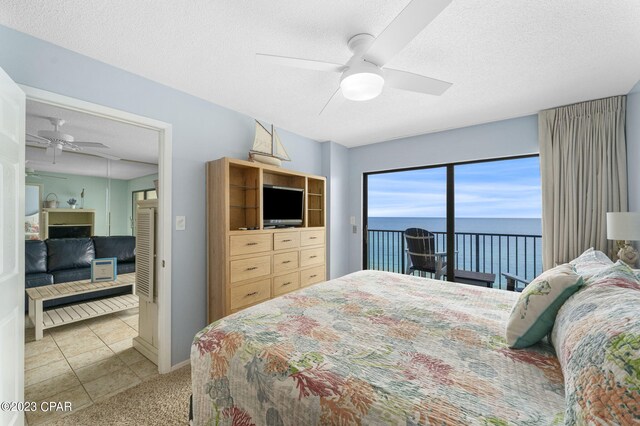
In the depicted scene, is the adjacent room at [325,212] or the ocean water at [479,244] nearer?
the adjacent room at [325,212]

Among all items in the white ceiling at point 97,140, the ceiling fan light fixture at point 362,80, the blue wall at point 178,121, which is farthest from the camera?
the white ceiling at point 97,140

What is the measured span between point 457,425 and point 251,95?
2757 millimetres

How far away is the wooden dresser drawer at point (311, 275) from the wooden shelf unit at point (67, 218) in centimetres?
632

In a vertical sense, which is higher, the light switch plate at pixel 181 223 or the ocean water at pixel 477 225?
the light switch plate at pixel 181 223

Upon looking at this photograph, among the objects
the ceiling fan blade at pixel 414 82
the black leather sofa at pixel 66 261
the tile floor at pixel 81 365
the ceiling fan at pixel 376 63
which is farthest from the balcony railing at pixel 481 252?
the black leather sofa at pixel 66 261

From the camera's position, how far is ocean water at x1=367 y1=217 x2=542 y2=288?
4133 millimetres

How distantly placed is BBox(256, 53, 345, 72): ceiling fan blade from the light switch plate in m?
1.62

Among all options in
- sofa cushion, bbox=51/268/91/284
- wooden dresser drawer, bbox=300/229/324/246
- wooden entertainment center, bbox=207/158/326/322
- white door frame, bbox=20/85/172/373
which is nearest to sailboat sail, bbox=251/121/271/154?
wooden entertainment center, bbox=207/158/326/322

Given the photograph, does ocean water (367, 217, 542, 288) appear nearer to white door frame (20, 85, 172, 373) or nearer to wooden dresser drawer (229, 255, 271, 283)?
wooden dresser drawer (229, 255, 271, 283)

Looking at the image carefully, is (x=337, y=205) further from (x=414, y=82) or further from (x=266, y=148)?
(x=414, y=82)

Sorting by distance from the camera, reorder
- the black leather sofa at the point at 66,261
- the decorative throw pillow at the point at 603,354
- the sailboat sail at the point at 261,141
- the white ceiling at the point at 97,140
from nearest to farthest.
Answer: the decorative throw pillow at the point at 603,354
the sailboat sail at the point at 261,141
the white ceiling at the point at 97,140
the black leather sofa at the point at 66,261

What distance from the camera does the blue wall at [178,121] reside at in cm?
176

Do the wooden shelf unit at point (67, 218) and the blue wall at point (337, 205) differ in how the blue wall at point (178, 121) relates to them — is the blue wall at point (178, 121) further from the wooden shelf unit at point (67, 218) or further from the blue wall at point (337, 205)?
the wooden shelf unit at point (67, 218)

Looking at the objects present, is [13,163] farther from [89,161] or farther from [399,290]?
[89,161]
